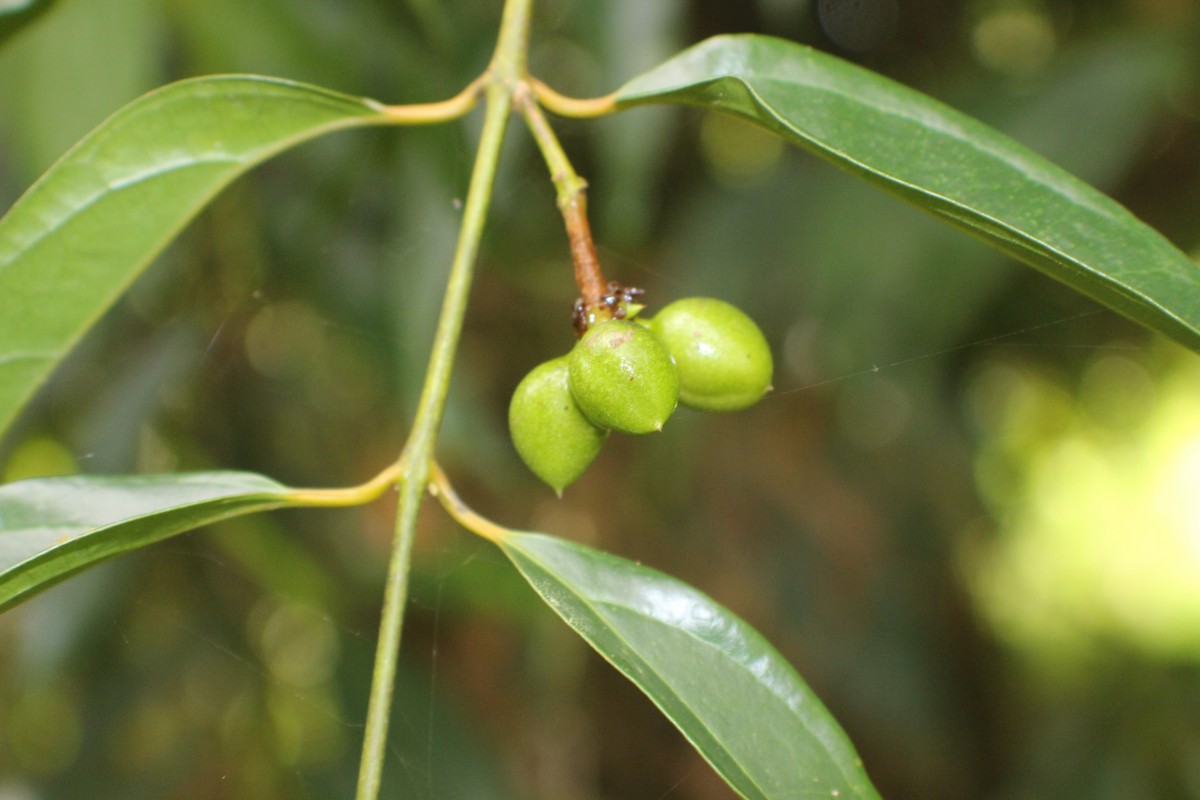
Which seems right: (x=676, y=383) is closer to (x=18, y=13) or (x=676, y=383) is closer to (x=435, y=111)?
(x=435, y=111)

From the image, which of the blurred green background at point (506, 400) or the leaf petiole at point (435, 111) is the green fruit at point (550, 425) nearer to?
the leaf petiole at point (435, 111)

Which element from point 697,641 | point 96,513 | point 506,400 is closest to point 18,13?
→ point 96,513

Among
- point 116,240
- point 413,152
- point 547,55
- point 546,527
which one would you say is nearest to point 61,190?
point 116,240

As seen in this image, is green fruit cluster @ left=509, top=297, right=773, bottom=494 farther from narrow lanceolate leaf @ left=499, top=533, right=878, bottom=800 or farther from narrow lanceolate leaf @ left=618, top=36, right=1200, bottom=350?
narrow lanceolate leaf @ left=618, top=36, right=1200, bottom=350

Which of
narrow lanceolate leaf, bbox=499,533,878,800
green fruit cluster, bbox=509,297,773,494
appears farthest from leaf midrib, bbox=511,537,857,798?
green fruit cluster, bbox=509,297,773,494

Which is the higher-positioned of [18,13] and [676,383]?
[18,13]

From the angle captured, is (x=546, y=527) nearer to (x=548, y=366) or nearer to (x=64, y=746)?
(x=64, y=746)
